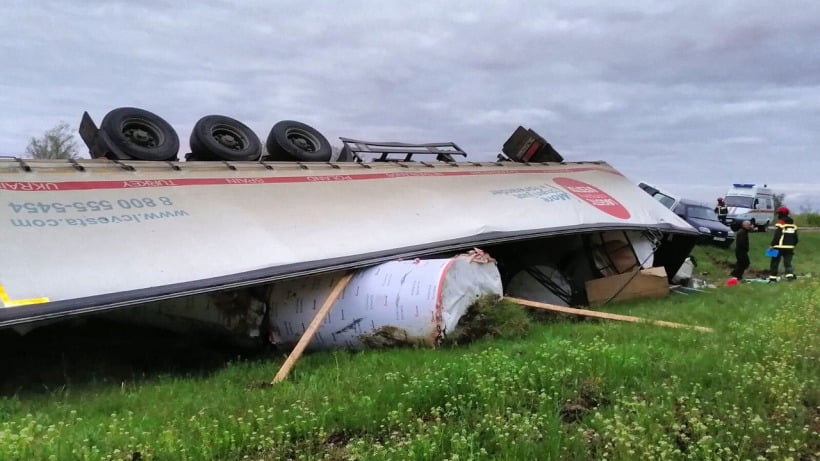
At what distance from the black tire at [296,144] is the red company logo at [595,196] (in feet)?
13.7

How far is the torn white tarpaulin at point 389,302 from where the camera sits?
20.4 feet

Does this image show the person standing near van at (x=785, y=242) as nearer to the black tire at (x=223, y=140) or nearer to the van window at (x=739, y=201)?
the black tire at (x=223, y=140)

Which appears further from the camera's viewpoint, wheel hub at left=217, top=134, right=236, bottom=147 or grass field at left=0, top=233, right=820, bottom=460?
wheel hub at left=217, top=134, right=236, bottom=147

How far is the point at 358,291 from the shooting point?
669 centimetres

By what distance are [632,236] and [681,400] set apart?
7.66m

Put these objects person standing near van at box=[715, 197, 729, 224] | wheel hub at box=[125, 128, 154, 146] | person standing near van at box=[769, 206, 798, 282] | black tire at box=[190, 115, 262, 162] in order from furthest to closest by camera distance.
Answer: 1. person standing near van at box=[715, 197, 729, 224]
2. person standing near van at box=[769, 206, 798, 282]
3. black tire at box=[190, 115, 262, 162]
4. wheel hub at box=[125, 128, 154, 146]

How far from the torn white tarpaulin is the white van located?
21.5m

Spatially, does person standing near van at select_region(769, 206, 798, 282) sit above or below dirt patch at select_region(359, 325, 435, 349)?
above

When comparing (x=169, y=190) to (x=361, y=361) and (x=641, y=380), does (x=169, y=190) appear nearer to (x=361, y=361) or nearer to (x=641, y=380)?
(x=361, y=361)

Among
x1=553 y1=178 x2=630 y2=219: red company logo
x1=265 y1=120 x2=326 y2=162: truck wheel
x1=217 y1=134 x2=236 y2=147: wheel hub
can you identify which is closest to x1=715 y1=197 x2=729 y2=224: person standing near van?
x1=553 y1=178 x2=630 y2=219: red company logo

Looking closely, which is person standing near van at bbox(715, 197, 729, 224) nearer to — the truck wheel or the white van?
the white van

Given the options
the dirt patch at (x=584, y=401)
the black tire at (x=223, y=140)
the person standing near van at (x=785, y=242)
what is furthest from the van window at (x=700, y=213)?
the dirt patch at (x=584, y=401)

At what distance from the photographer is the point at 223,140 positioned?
370 inches

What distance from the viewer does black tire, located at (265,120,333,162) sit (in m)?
9.76
